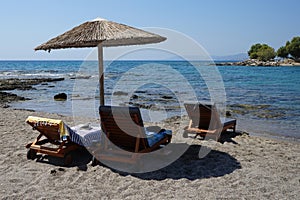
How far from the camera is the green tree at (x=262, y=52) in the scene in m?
99.0

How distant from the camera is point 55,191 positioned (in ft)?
15.0

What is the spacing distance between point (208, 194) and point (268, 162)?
2019 millimetres

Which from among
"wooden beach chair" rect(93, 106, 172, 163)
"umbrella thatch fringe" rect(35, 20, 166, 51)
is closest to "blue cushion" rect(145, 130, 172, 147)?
"wooden beach chair" rect(93, 106, 172, 163)

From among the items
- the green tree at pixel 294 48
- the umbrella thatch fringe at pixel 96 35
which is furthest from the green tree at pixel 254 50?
the umbrella thatch fringe at pixel 96 35

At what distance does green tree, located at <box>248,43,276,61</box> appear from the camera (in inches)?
3898

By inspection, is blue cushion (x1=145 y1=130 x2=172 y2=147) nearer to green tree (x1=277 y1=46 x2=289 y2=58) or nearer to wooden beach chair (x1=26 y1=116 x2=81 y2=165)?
wooden beach chair (x1=26 y1=116 x2=81 y2=165)

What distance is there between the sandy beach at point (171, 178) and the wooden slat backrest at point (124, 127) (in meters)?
0.57

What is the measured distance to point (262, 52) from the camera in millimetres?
101062

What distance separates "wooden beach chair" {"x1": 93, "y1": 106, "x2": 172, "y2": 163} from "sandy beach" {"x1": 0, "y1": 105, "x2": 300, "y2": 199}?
1.20ft

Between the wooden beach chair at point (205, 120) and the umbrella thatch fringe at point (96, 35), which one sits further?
the wooden beach chair at point (205, 120)

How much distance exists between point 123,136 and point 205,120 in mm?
2979

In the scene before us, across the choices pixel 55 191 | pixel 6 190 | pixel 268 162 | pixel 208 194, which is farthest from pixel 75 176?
pixel 268 162

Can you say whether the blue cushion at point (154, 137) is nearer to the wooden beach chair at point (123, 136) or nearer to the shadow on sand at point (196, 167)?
the wooden beach chair at point (123, 136)

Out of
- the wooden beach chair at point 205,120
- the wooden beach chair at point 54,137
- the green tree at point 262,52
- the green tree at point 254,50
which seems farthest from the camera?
the green tree at point 254,50
